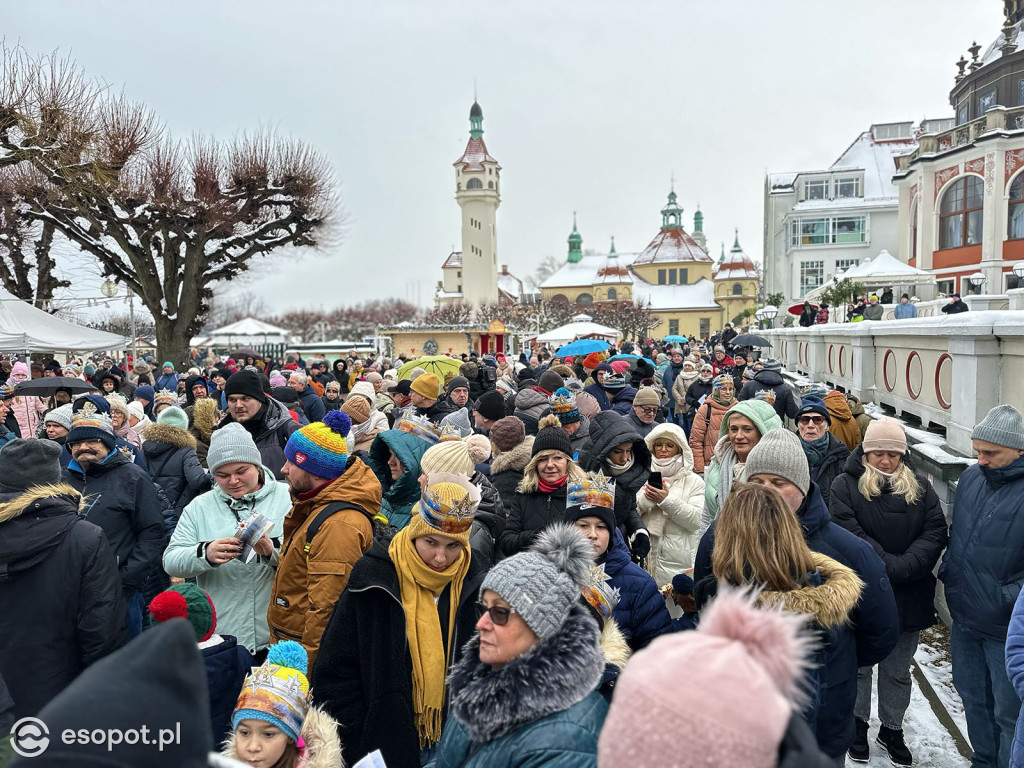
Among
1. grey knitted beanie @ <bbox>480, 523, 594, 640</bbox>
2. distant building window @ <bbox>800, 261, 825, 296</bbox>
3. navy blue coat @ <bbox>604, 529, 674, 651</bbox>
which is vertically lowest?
navy blue coat @ <bbox>604, 529, 674, 651</bbox>

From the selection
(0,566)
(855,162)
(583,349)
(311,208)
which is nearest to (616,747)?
(0,566)

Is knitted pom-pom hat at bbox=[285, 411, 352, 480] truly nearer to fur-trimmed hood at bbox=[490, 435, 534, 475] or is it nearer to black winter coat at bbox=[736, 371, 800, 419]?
fur-trimmed hood at bbox=[490, 435, 534, 475]

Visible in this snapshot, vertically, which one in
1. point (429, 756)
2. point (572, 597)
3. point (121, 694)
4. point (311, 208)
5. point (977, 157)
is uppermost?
point (977, 157)

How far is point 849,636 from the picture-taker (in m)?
2.70

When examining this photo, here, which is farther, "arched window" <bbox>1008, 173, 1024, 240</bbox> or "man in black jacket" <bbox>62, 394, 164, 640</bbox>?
"arched window" <bbox>1008, 173, 1024, 240</bbox>

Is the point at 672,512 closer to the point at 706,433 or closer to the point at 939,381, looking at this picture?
the point at 706,433

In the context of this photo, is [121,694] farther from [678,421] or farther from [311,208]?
[311,208]

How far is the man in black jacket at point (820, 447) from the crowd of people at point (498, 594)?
2 centimetres

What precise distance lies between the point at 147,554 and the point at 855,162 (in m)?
54.4

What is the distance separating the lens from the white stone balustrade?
206 inches

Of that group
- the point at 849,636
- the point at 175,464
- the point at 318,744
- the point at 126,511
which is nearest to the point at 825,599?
the point at 849,636

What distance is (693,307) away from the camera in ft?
259

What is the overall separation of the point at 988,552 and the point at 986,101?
38.5 m

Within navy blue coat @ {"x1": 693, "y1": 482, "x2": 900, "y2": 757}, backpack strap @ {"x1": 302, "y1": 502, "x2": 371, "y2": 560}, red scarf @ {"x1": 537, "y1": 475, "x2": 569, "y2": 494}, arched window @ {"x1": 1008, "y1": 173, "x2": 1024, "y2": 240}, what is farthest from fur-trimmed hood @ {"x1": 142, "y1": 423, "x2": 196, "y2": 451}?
arched window @ {"x1": 1008, "y1": 173, "x2": 1024, "y2": 240}
